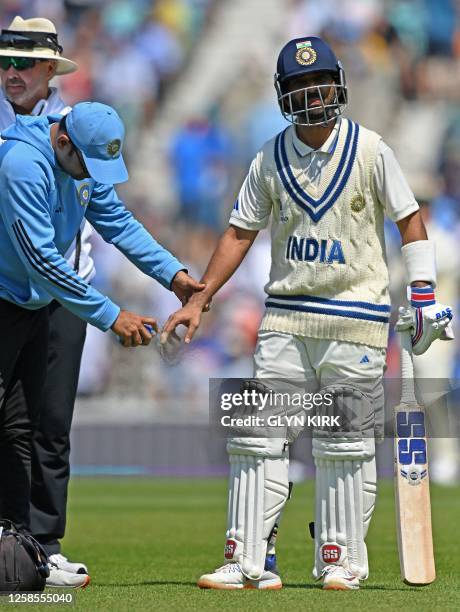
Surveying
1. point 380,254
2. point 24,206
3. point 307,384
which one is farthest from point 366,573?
point 24,206

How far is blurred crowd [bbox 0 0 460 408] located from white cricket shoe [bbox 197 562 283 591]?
8.17 meters

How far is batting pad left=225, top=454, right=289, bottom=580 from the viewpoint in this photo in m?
6.65

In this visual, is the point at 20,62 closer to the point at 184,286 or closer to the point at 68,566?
the point at 184,286

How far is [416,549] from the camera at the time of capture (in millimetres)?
6484

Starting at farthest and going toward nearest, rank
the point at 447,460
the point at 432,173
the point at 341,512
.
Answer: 1. the point at 432,173
2. the point at 447,460
3. the point at 341,512

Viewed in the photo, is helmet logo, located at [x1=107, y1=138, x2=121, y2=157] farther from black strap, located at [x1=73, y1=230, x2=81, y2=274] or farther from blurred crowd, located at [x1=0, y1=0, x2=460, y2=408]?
blurred crowd, located at [x1=0, y1=0, x2=460, y2=408]

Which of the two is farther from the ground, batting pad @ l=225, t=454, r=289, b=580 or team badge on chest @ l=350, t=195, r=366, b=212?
team badge on chest @ l=350, t=195, r=366, b=212

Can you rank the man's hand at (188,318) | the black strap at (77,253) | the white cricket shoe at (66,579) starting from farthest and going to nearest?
the black strap at (77,253)
the white cricket shoe at (66,579)
the man's hand at (188,318)

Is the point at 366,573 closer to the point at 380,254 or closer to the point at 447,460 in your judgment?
the point at 380,254

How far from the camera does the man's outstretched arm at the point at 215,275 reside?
22.2 ft

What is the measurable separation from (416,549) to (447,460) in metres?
7.48
